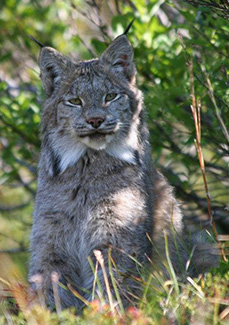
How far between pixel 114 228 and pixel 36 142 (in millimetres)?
2423

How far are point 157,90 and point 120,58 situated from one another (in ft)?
2.66

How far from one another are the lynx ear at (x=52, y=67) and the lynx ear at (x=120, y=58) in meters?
0.33

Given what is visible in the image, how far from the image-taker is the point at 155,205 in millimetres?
5926

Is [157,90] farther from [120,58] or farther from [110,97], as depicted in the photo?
[110,97]

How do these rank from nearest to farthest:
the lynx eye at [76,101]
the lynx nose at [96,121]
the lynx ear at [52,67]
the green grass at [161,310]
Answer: the green grass at [161,310] → the lynx nose at [96,121] → the lynx eye at [76,101] → the lynx ear at [52,67]

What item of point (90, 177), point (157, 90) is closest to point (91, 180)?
point (90, 177)

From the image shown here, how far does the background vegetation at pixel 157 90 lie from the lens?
6.21 m

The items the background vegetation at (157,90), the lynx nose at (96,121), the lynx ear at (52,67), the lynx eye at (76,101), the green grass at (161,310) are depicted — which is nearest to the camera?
the green grass at (161,310)

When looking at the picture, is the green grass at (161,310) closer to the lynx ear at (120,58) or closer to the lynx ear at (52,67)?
the lynx ear at (52,67)

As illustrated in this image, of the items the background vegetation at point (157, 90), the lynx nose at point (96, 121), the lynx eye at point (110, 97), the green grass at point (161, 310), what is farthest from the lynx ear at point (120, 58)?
the green grass at point (161, 310)

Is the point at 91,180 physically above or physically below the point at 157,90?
below

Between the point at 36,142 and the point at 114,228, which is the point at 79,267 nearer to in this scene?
the point at 114,228

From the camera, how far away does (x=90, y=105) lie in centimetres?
548

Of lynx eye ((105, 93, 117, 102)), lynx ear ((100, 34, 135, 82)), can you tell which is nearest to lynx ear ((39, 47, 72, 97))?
A: lynx ear ((100, 34, 135, 82))
